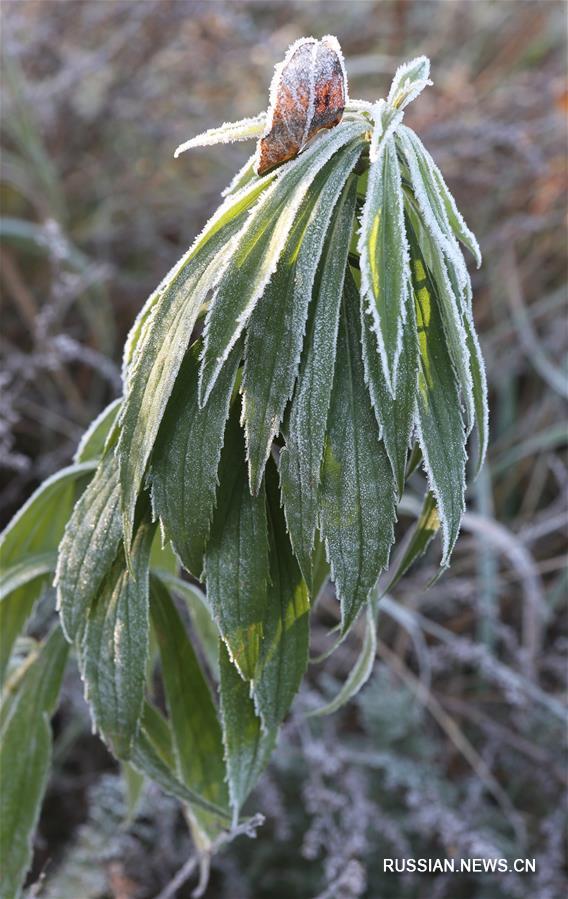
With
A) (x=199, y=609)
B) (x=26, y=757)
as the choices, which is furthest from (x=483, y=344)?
(x=26, y=757)

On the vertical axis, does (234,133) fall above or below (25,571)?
above

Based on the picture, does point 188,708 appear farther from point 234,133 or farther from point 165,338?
point 234,133

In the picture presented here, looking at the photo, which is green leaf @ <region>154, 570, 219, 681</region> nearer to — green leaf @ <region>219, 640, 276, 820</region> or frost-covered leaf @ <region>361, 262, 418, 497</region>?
green leaf @ <region>219, 640, 276, 820</region>

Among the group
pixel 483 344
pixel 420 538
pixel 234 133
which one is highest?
pixel 483 344

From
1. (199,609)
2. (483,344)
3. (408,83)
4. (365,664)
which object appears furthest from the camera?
(483,344)

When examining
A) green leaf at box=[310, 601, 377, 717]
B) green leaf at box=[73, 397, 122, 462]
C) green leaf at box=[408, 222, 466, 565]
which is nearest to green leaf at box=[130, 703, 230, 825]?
green leaf at box=[310, 601, 377, 717]

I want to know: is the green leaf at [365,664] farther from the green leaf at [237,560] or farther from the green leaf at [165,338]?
the green leaf at [165,338]

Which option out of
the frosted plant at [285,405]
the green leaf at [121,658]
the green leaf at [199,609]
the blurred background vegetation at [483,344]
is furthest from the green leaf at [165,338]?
the blurred background vegetation at [483,344]
